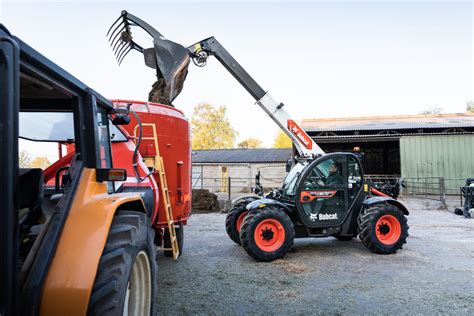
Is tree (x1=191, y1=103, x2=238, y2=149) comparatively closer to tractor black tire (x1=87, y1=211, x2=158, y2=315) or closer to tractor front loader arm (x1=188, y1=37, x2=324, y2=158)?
tractor front loader arm (x1=188, y1=37, x2=324, y2=158)

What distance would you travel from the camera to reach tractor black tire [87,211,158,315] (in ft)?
5.95

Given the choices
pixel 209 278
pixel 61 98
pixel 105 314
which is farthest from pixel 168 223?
pixel 105 314

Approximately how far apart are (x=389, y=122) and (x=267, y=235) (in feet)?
60.9

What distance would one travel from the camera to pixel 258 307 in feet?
12.0

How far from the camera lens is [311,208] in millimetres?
6074

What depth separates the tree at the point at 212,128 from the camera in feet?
148

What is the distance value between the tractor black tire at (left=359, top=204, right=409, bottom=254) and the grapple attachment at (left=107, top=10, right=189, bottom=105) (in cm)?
440

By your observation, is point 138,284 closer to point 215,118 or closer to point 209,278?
point 209,278

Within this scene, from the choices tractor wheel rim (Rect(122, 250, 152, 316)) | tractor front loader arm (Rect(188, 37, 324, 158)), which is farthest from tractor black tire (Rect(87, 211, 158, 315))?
tractor front loader arm (Rect(188, 37, 324, 158))

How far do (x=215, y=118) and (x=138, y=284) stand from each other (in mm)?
43862

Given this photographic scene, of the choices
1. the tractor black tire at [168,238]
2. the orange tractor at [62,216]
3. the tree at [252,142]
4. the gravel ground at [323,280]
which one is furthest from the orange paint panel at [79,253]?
the tree at [252,142]

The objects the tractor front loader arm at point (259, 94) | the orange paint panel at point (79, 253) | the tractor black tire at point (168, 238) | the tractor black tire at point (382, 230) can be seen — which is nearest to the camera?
the orange paint panel at point (79, 253)

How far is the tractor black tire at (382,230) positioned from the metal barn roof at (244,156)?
759 inches

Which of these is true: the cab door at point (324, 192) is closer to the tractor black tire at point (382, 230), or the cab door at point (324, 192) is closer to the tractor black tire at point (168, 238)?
the tractor black tire at point (382, 230)
